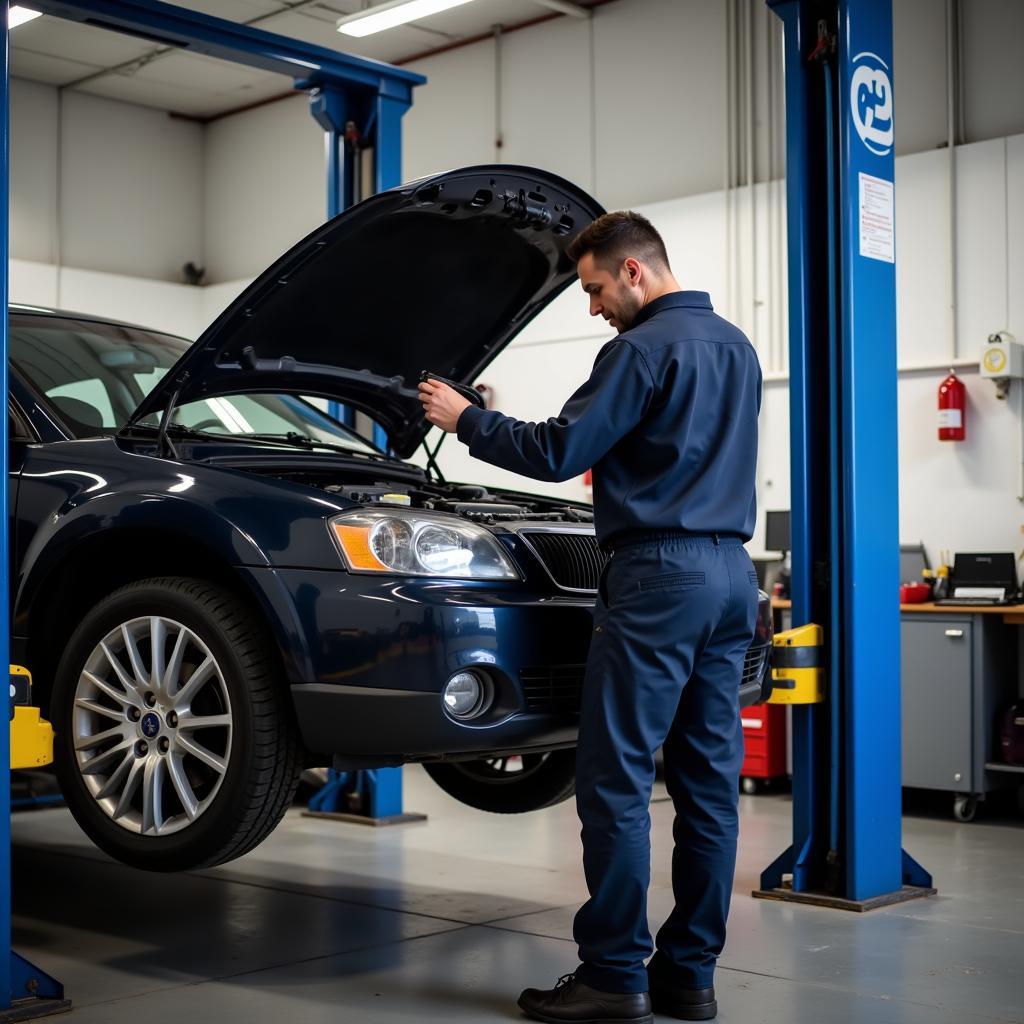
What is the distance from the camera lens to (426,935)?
12.1 ft

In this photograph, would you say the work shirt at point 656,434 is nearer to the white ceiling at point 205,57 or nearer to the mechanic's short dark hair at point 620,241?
the mechanic's short dark hair at point 620,241

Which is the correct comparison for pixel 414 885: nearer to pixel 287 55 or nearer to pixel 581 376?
pixel 287 55

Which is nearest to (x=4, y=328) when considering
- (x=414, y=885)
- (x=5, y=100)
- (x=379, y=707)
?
(x=5, y=100)

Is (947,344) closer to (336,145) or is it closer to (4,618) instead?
(336,145)

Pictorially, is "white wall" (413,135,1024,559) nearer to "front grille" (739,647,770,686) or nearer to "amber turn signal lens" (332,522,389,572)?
"front grille" (739,647,770,686)

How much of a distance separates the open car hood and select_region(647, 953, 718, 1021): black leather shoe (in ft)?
5.89

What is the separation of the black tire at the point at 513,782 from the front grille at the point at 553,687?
850 millimetres

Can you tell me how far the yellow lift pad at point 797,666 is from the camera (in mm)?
4066

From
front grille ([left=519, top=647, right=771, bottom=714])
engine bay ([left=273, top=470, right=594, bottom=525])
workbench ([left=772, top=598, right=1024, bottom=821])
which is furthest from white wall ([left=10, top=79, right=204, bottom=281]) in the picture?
front grille ([left=519, top=647, right=771, bottom=714])

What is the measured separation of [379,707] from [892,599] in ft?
6.05

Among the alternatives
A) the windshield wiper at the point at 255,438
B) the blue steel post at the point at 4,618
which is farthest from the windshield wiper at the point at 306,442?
the blue steel post at the point at 4,618

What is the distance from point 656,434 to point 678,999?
1178 millimetres

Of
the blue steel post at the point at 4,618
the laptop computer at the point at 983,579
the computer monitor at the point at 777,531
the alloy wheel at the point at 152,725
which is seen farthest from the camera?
the computer monitor at the point at 777,531

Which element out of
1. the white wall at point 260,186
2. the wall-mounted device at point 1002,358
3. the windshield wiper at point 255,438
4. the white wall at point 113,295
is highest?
the white wall at point 260,186
